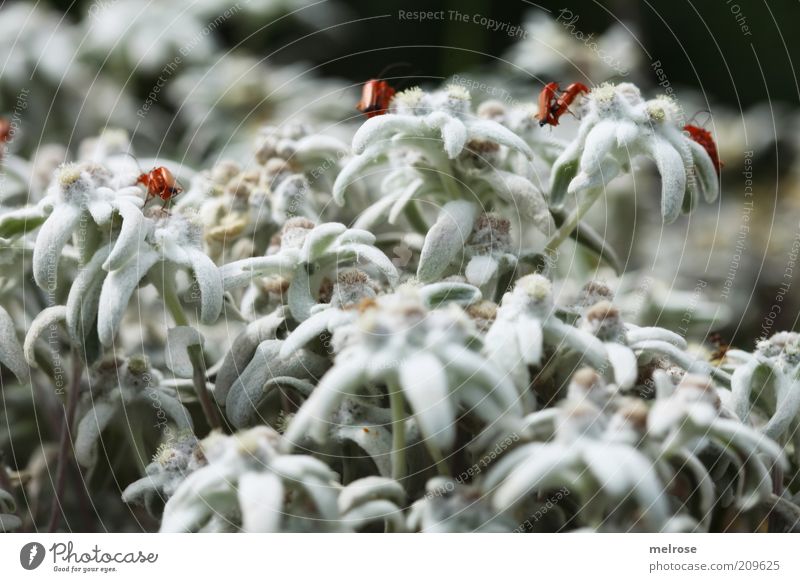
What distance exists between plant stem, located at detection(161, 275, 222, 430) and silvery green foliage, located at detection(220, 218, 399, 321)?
2.0 inches

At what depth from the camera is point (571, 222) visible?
796 millimetres

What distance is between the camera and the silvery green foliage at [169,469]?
68 centimetres

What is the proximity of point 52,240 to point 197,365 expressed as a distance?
0.52ft

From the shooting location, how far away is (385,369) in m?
0.59

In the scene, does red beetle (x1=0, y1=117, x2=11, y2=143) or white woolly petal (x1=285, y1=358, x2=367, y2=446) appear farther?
red beetle (x1=0, y1=117, x2=11, y2=143)

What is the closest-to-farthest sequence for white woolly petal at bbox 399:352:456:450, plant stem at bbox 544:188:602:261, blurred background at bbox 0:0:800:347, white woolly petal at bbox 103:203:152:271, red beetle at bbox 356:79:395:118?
1. white woolly petal at bbox 399:352:456:450
2. white woolly petal at bbox 103:203:152:271
3. plant stem at bbox 544:188:602:261
4. red beetle at bbox 356:79:395:118
5. blurred background at bbox 0:0:800:347

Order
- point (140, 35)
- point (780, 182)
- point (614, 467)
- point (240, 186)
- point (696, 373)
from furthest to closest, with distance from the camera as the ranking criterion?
1. point (780, 182)
2. point (140, 35)
3. point (240, 186)
4. point (696, 373)
5. point (614, 467)

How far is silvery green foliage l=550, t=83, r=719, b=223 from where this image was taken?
74cm

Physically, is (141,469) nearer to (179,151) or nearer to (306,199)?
(306,199)

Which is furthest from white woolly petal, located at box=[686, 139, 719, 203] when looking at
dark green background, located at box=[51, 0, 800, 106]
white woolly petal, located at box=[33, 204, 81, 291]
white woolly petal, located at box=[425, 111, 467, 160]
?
dark green background, located at box=[51, 0, 800, 106]

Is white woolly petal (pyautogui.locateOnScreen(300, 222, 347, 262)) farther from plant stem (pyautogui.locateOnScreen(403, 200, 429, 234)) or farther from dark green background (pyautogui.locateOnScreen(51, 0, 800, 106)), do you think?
dark green background (pyautogui.locateOnScreen(51, 0, 800, 106))

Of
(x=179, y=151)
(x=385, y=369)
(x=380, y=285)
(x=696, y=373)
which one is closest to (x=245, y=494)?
(x=385, y=369)

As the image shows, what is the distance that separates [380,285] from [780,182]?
121 cm

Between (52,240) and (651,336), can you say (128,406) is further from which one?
(651,336)
